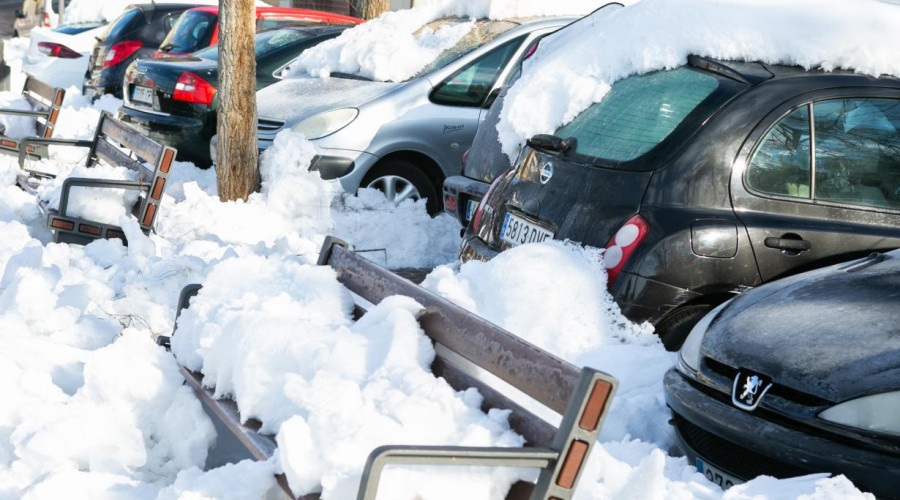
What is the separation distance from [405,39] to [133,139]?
2713 millimetres

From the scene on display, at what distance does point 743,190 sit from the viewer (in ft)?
14.9

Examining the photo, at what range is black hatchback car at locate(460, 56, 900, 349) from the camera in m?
4.48

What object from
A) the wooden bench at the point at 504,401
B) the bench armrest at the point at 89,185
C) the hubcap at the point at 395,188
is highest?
the wooden bench at the point at 504,401

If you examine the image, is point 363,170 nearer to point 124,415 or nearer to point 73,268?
point 73,268

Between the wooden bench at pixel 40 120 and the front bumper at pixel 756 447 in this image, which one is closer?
the front bumper at pixel 756 447

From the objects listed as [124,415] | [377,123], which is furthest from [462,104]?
[124,415]

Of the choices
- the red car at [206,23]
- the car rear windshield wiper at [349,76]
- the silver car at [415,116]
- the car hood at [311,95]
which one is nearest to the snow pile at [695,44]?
the silver car at [415,116]

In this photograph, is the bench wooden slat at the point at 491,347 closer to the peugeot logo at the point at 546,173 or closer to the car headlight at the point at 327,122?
the peugeot logo at the point at 546,173

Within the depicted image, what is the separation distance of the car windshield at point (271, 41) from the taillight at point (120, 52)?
2682 millimetres

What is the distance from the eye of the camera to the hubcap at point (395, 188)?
8.59 meters

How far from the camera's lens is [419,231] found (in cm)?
840

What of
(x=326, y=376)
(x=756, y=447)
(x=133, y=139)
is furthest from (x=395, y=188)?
(x=326, y=376)

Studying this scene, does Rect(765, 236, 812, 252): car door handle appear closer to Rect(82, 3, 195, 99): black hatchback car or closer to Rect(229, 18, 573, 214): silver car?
Rect(229, 18, 573, 214): silver car

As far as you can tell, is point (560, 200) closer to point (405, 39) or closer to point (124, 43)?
point (405, 39)
